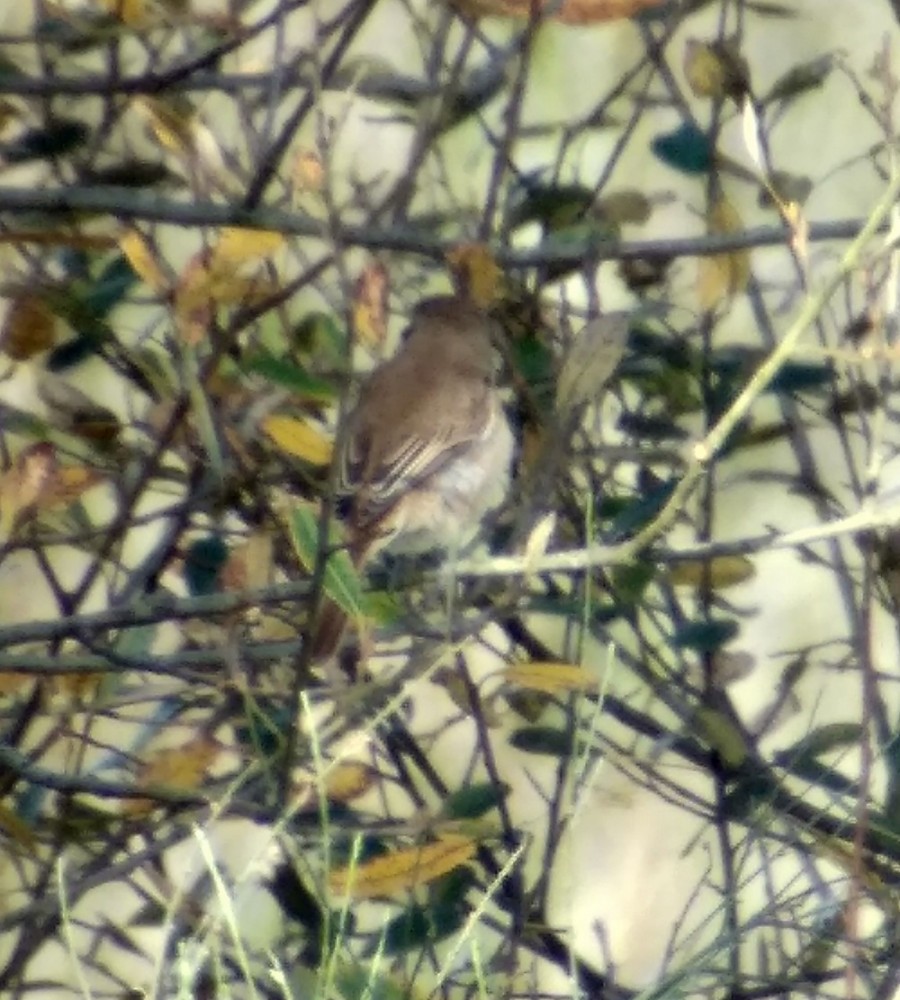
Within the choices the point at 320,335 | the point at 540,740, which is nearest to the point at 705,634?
the point at 540,740

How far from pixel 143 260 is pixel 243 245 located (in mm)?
126

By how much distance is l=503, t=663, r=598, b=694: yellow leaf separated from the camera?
2.13 metres

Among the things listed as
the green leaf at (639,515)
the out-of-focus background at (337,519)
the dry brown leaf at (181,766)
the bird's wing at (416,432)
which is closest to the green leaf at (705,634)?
the out-of-focus background at (337,519)

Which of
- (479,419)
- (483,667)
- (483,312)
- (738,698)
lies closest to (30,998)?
(483,667)

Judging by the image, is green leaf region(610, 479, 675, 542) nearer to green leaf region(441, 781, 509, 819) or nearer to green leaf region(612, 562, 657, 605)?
green leaf region(612, 562, 657, 605)

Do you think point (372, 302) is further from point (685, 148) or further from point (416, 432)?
point (416, 432)

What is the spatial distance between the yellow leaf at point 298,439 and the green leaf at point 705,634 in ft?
2.22

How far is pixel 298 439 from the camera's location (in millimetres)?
2223

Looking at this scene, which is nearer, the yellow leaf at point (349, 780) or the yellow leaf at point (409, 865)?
the yellow leaf at point (409, 865)

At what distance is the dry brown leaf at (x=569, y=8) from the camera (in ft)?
6.82

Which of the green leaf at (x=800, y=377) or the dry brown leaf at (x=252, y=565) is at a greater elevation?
the green leaf at (x=800, y=377)

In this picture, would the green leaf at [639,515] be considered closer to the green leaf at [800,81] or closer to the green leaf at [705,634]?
the green leaf at [705,634]

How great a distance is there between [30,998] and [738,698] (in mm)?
1615

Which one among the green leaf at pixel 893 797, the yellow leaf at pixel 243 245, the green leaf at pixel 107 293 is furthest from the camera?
the green leaf at pixel 893 797
